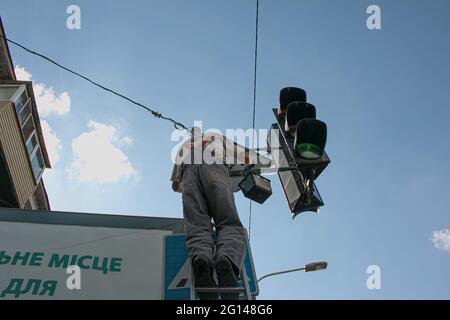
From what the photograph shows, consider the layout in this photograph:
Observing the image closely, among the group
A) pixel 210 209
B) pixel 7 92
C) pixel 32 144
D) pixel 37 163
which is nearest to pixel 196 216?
pixel 210 209

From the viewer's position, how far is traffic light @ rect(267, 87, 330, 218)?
4.32 metres

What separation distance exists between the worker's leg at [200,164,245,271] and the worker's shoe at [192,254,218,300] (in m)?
0.17

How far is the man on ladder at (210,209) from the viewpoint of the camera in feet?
12.2

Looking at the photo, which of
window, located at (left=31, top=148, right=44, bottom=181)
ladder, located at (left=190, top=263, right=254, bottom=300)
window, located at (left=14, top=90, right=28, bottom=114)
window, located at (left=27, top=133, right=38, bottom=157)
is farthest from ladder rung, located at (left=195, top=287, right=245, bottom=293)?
window, located at (left=31, top=148, right=44, bottom=181)

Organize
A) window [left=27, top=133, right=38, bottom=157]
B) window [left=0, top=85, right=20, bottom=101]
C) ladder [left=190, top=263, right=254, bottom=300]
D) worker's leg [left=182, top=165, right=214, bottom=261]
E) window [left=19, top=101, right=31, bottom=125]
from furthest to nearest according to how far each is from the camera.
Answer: window [left=27, top=133, right=38, bottom=157], window [left=19, top=101, right=31, bottom=125], window [left=0, top=85, right=20, bottom=101], worker's leg [left=182, top=165, right=214, bottom=261], ladder [left=190, top=263, right=254, bottom=300]

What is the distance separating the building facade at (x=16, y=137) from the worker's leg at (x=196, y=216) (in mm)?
11158

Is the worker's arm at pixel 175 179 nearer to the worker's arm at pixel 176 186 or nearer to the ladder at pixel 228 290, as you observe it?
the worker's arm at pixel 176 186

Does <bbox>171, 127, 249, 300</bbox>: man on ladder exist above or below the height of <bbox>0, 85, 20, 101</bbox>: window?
below

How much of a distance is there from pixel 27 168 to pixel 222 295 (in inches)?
553

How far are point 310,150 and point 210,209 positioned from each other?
1131 millimetres

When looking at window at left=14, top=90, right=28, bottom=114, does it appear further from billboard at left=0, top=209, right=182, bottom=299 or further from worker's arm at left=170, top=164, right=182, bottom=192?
worker's arm at left=170, top=164, right=182, bottom=192

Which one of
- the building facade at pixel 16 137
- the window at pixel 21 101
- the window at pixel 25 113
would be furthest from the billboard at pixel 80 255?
the window at pixel 25 113

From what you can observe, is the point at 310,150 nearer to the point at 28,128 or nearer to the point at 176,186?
the point at 176,186
